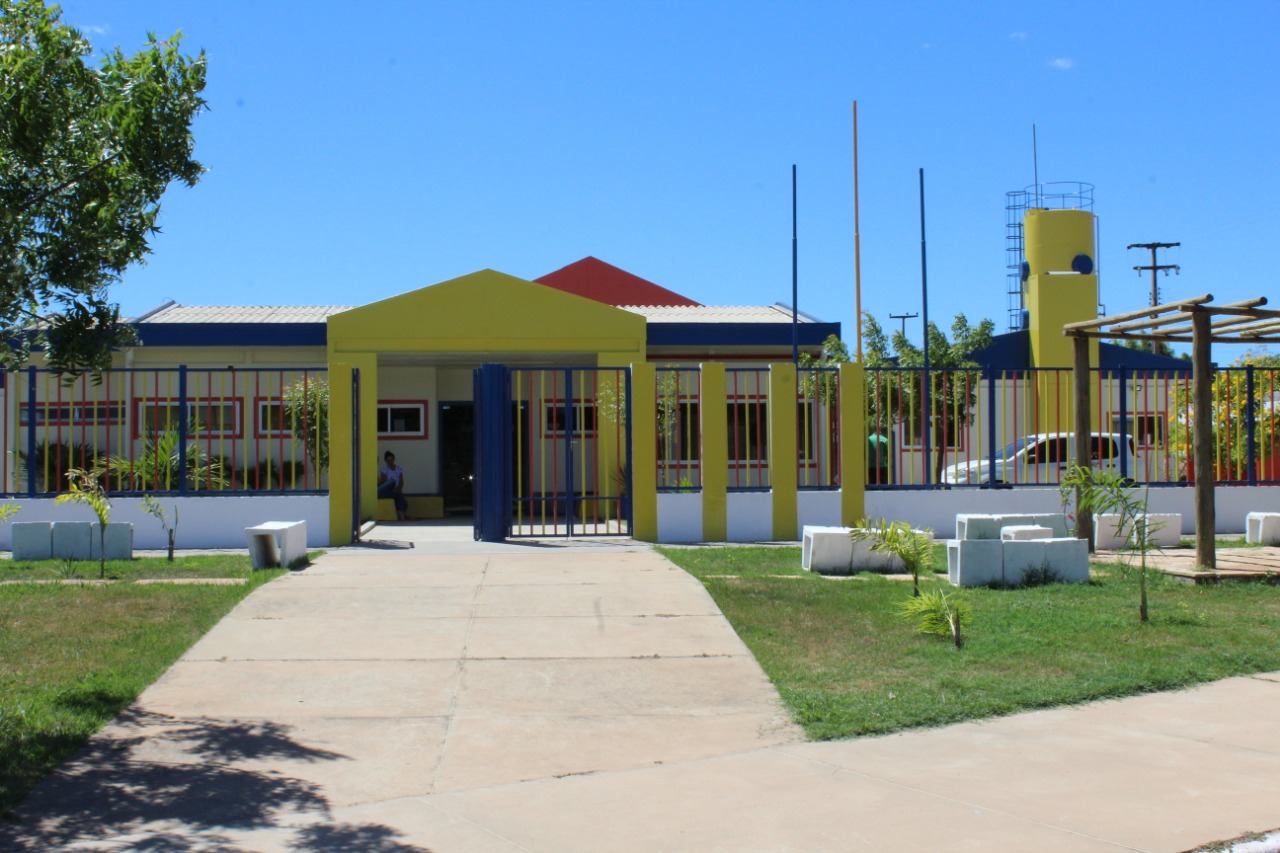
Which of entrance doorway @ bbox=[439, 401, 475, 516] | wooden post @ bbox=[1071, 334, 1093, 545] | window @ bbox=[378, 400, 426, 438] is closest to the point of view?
wooden post @ bbox=[1071, 334, 1093, 545]

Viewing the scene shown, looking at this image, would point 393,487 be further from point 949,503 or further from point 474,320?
point 949,503

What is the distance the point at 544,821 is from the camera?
5.32 m

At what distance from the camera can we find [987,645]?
8.50 meters

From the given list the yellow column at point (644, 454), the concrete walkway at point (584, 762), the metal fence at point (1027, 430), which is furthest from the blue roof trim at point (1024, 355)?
the concrete walkway at point (584, 762)

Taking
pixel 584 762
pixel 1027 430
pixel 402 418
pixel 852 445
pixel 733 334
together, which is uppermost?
pixel 733 334

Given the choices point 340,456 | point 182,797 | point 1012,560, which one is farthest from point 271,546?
point 1012,560

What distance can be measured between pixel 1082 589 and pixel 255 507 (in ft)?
33.3

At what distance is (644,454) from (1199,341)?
6.85 meters

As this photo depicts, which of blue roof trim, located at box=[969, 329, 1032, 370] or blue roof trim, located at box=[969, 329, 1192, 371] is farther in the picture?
blue roof trim, located at box=[969, 329, 1032, 370]

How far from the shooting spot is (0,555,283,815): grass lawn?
631cm

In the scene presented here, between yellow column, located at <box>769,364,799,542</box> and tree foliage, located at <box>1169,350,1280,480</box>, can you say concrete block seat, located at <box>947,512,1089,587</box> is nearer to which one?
yellow column, located at <box>769,364,799,542</box>

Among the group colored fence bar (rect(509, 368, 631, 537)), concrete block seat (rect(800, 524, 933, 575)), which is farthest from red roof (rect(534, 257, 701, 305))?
concrete block seat (rect(800, 524, 933, 575))

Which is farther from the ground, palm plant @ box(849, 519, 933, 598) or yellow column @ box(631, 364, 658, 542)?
yellow column @ box(631, 364, 658, 542)

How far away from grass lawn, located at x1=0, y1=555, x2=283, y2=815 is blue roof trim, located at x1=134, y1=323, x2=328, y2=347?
33.0ft
